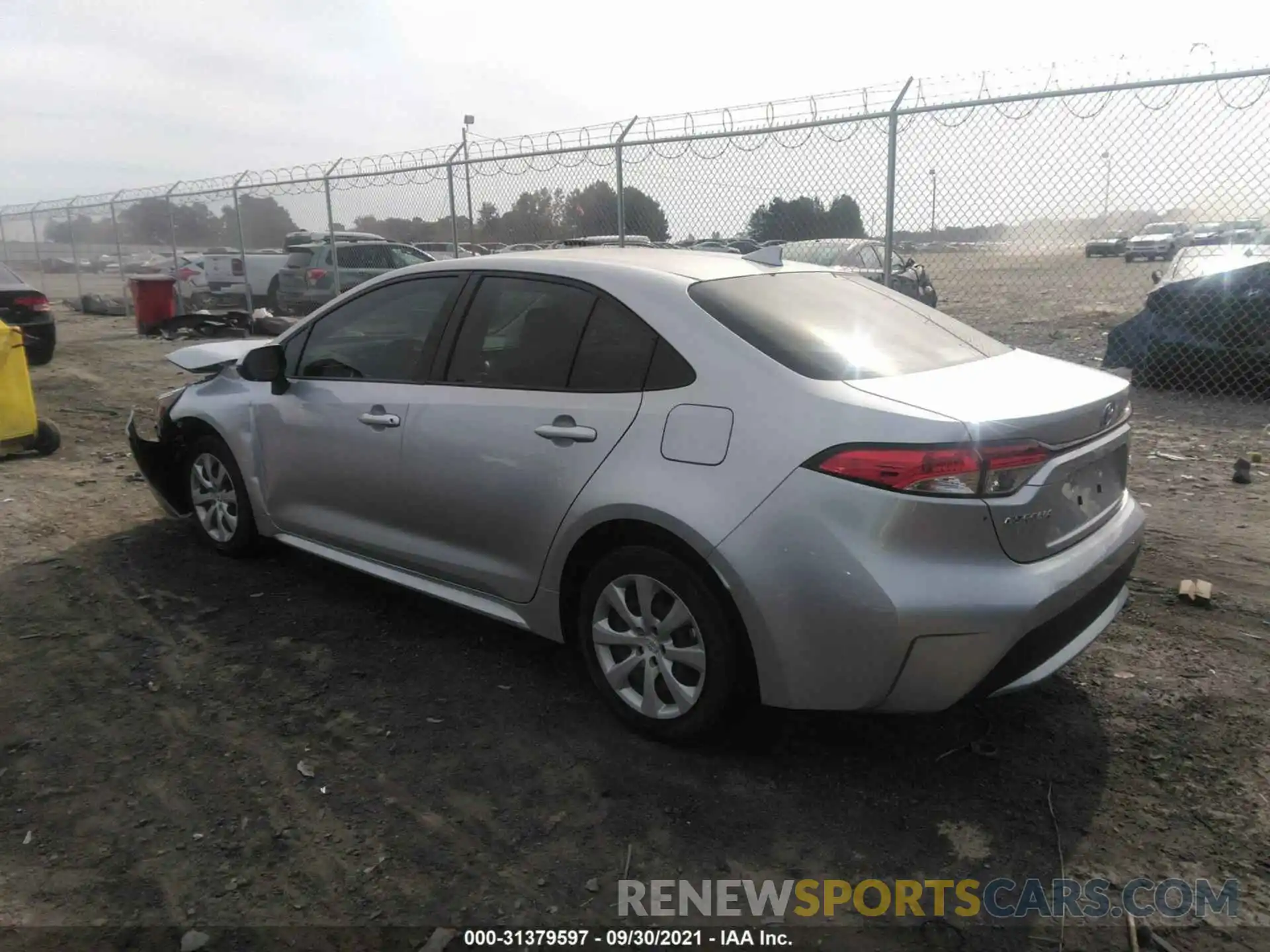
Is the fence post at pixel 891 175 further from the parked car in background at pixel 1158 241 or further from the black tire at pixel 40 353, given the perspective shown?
the black tire at pixel 40 353

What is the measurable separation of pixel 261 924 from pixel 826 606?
5.57ft

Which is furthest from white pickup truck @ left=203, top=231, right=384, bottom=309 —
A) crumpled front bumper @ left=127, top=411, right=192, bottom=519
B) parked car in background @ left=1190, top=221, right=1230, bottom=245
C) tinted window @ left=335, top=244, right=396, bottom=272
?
parked car in background @ left=1190, top=221, right=1230, bottom=245

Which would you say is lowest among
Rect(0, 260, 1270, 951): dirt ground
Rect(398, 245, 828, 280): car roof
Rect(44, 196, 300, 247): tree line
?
Rect(0, 260, 1270, 951): dirt ground

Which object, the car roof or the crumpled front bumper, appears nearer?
the car roof

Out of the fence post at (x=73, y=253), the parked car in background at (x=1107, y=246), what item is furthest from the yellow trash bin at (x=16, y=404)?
the fence post at (x=73, y=253)

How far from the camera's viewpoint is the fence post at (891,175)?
22.1 ft

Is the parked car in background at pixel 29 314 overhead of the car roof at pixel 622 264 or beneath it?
beneath

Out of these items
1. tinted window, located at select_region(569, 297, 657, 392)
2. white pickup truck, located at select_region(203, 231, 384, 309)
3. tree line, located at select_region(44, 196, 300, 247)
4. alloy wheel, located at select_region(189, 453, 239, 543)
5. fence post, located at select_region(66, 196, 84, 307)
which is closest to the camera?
tinted window, located at select_region(569, 297, 657, 392)

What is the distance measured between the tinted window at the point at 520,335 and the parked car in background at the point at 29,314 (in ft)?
34.6

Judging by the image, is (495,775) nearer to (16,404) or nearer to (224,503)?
(224,503)

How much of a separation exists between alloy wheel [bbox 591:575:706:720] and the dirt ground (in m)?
0.19

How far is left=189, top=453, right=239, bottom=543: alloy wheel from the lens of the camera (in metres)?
4.86

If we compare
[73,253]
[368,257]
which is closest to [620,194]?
[368,257]

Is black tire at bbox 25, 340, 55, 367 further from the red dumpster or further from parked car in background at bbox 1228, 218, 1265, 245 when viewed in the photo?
parked car in background at bbox 1228, 218, 1265, 245
